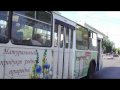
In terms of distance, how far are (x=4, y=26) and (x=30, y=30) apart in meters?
1.28

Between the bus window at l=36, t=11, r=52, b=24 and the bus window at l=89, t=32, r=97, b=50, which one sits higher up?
the bus window at l=36, t=11, r=52, b=24

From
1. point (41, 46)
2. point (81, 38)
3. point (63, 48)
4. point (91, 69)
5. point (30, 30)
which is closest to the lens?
point (30, 30)

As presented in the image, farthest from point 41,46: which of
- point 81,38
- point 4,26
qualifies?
point 81,38

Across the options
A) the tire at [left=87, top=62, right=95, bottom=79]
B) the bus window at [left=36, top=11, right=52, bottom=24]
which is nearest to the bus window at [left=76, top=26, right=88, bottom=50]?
the tire at [left=87, top=62, right=95, bottom=79]

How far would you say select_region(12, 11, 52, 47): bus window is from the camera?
634cm

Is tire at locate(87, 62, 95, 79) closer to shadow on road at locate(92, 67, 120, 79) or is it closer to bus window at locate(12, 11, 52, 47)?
shadow on road at locate(92, 67, 120, 79)

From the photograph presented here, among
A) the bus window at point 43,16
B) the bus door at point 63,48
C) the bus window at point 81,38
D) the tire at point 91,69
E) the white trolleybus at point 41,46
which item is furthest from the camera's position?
the tire at point 91,69

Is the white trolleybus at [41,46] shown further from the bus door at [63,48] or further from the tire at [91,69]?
the tire at [91,69]

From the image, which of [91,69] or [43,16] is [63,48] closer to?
[43,16]

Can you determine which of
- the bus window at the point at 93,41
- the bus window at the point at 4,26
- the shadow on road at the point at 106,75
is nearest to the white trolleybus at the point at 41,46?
the bus window at the point at 4,26

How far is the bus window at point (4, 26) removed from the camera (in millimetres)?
5767

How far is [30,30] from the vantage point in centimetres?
712
